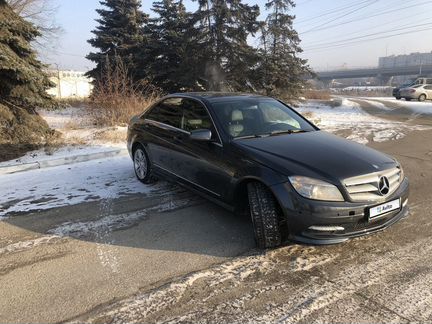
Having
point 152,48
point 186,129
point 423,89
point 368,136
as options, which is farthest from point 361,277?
point 423,89

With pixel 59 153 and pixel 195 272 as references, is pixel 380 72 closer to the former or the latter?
pixel 59 153

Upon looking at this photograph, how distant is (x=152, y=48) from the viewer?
2178 cm

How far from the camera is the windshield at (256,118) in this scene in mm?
4852

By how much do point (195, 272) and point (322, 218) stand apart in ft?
4.22

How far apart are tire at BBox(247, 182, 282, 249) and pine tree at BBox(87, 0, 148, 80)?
22.0 metres

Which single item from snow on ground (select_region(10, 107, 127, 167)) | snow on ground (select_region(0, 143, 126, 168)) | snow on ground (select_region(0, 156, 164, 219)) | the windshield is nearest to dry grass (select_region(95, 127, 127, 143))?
snow on ground (select_region(10, 107, 127, 167))

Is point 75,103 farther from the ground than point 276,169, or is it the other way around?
point 75,103

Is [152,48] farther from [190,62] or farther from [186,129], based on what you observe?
[186,129]

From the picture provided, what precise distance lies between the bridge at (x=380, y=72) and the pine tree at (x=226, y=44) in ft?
305

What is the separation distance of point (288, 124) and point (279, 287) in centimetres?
251

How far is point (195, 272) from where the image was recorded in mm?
3668

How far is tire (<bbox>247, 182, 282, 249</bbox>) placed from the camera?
12.8ft

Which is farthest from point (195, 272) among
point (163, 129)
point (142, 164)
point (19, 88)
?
point (19, 88)

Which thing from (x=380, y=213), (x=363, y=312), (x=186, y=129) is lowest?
(x=363, y=312)
